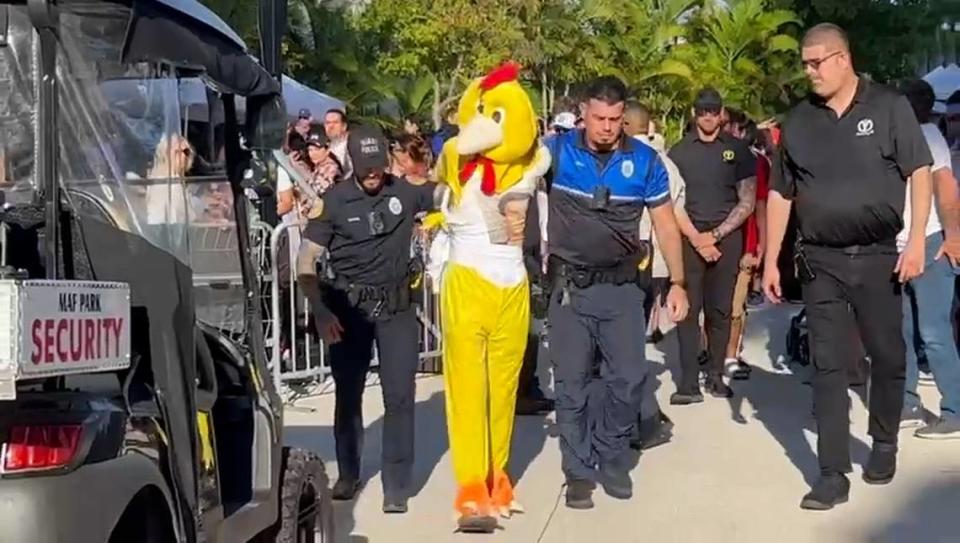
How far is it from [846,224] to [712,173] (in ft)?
10.5

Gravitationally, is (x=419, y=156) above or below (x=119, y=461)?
above

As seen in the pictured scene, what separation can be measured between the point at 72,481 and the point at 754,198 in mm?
7850

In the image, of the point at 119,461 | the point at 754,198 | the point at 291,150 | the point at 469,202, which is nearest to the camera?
the point at 119,461

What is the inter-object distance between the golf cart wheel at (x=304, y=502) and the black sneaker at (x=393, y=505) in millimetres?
1450

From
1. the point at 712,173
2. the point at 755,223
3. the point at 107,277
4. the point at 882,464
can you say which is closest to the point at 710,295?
the point at 712,173

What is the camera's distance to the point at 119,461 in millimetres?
4141

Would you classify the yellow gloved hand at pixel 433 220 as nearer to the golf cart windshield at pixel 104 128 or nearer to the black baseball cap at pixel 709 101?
the black baseball cap at pixel 709 101

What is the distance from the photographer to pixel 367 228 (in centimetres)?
800

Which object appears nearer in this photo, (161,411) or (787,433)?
(161,411)

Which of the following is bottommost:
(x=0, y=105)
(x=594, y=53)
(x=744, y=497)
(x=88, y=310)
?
(x=744, y=497)

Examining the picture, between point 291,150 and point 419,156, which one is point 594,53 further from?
point 419,156

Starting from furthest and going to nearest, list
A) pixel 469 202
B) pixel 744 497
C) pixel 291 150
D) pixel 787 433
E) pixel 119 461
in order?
1. pixel 291 150
2. pixel 787 433
3. pixel 744 497
4. pixel 469 202
5. pixel 119 461

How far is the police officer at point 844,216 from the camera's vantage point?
7.79 m

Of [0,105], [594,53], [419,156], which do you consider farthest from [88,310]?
[594,53]
